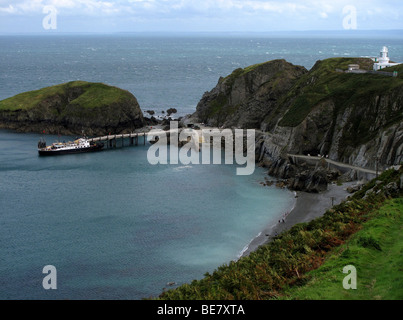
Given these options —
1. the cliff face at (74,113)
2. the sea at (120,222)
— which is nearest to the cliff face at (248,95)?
the cliff face at (74,113)

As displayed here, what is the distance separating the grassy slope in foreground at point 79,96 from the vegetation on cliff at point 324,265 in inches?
3994

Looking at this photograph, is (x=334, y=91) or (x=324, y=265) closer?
(x=324, y=265)

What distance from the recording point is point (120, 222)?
71.5 metres

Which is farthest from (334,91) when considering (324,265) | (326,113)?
Answer: (324,265)

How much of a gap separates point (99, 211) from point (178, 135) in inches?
2150

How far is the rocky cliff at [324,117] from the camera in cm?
8819

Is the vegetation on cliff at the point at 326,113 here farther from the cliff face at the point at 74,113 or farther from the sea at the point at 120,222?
the cliff face at the point at 74,113

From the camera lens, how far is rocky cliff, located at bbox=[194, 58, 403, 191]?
88.2 m

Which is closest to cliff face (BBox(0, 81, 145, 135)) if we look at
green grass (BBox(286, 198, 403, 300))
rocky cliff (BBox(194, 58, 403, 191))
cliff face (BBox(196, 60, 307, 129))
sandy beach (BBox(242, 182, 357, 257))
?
cliff face (BBox(196, 60, 307, 129))

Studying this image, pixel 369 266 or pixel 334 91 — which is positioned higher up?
pixel 334 91

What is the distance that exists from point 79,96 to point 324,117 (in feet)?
258

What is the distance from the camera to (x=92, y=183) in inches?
3632

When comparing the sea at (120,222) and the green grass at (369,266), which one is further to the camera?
the sea at (120,222)

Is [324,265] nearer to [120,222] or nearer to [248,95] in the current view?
[120,222]
